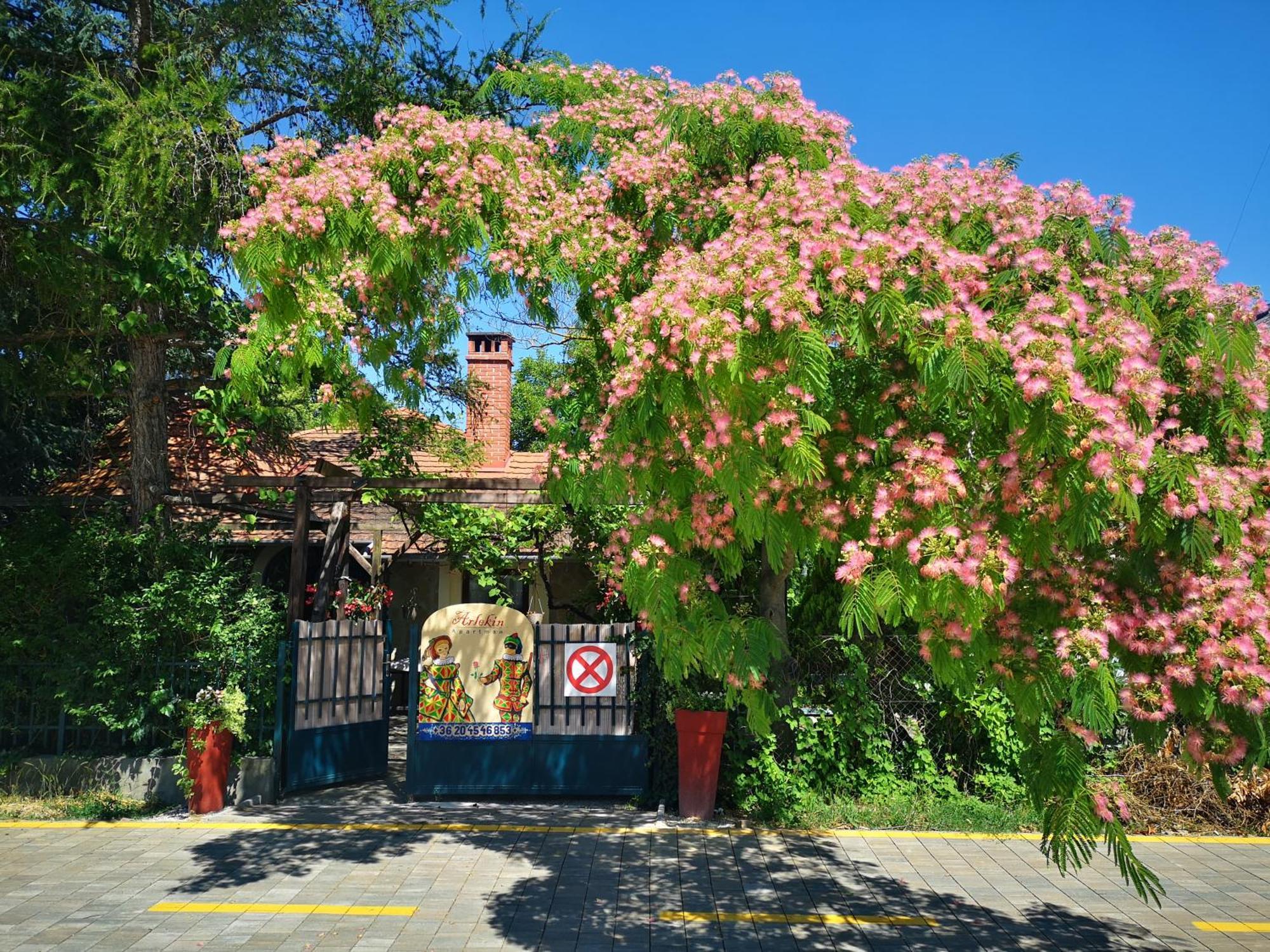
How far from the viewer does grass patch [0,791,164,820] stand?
32.2 feet

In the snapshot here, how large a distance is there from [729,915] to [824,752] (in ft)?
10.6

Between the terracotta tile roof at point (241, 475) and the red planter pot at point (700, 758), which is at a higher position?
the terracotta tile roof at point (241, 475)

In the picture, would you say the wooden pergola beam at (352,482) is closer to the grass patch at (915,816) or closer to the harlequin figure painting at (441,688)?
the harlequin figure painting at (441,688)

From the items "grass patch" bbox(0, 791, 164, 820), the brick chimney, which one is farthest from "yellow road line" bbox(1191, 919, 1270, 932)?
the brick chimney

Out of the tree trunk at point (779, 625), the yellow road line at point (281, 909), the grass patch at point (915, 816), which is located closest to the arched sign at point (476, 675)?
the tree trunk at point (779, 625)

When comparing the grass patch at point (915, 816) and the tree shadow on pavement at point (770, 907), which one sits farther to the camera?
the grass patch at point (915, 816)

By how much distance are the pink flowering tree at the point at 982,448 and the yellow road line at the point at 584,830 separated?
12.2 feet

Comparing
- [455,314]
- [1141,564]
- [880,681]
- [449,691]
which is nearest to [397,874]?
[449,691]

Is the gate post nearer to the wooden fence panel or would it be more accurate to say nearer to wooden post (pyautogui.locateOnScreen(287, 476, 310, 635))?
the wooden fence panel

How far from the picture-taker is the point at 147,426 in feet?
39.0

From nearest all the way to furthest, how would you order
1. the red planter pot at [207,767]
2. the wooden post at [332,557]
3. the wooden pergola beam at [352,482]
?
the red planter pot at [207,767]
the wooden pergola beam at [352,482]
the wooden post at [332,557]

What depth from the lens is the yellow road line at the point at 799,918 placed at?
23.0 ft

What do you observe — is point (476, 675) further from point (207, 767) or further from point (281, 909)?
point (281, 909)

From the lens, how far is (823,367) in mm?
4738
